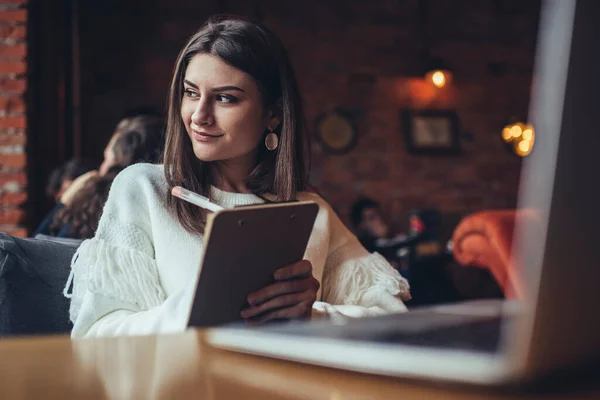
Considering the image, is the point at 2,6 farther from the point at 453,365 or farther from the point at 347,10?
the point at 453,365

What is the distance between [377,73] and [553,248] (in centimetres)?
564

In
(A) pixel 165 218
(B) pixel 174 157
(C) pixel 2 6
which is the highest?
(C) pixel 2 6

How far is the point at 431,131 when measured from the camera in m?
5.98

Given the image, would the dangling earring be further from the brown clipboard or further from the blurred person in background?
the blurred person in background

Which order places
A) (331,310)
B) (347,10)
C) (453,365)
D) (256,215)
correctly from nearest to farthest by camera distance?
(453,365)
(256,215)
(331,310)
(347,10)

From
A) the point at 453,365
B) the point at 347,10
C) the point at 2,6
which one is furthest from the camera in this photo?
the point at 347,10

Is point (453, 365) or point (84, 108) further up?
point (84, 108)

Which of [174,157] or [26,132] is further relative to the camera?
[26,132]

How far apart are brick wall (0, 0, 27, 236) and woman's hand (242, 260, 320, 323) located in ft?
9.16

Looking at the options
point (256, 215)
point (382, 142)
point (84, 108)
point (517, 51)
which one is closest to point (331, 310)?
point (256, 215)

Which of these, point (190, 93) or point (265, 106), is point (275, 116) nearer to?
point (265, 106)

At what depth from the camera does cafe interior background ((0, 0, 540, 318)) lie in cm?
517

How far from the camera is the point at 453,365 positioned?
341 millimetres

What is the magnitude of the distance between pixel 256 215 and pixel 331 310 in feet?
1.38
